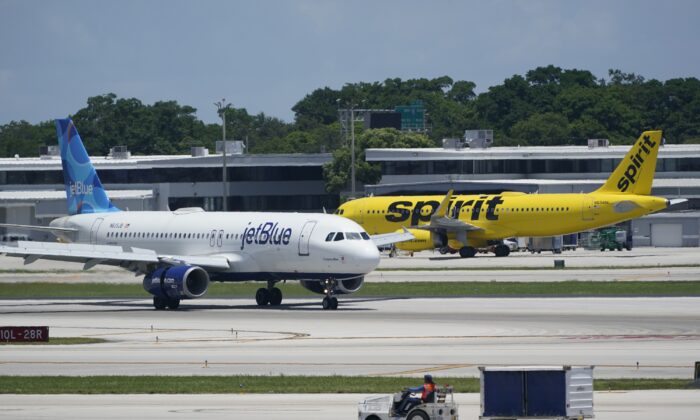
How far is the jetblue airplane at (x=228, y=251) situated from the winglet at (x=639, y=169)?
1565 inches

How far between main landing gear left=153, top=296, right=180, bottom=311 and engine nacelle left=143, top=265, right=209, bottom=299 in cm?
29

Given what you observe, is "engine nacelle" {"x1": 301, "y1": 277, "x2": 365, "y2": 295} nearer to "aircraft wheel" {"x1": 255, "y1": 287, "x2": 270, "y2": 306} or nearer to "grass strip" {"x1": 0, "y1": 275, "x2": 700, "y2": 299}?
"aircraft wheel" {"x1": 255, "y1": 287, "x2": 270, "y2": 306}

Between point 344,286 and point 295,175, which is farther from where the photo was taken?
point 295,175

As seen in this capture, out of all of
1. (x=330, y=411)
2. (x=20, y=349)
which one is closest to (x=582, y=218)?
(x=20, y=349)

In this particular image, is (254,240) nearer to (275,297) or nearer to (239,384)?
(275,297)

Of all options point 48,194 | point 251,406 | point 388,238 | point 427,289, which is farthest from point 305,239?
point 48,194

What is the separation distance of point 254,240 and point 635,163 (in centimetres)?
4881

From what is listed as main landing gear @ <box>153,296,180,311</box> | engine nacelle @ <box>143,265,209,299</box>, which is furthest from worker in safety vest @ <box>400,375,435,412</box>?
main landing gear @ <box>153,296,180,311</box>

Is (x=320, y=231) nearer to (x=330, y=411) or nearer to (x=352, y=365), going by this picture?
(x=352, y=365)

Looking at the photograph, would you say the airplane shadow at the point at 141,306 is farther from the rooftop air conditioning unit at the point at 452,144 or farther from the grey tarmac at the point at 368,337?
the rooftop air conditioning unit at the point at 452,144

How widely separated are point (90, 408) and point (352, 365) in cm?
942

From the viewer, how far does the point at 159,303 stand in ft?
194

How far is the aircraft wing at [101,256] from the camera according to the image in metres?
58.5

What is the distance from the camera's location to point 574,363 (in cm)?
3581
